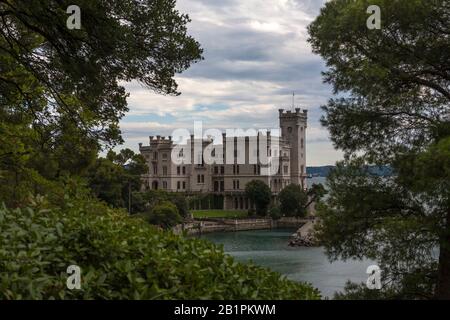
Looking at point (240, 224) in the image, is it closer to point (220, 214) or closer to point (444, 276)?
point (220, 214)

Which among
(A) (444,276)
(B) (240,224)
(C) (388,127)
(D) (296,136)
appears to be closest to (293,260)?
(B) (240,224)

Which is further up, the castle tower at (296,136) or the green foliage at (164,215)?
the castle tower at (296,136)

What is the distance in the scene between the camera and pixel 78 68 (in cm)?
695

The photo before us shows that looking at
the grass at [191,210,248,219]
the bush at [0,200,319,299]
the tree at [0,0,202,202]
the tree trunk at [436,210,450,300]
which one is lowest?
the grass at [191,210,248,219]

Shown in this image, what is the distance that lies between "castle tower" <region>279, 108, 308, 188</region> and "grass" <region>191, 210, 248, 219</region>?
9.56 metres

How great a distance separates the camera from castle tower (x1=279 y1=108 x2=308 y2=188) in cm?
7394

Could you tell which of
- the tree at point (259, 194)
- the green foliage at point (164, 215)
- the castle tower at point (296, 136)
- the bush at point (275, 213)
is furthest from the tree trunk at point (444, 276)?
the castle tower at point (296, 136)

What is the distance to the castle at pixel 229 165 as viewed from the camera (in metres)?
71.8

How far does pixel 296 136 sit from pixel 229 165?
9.36 meters

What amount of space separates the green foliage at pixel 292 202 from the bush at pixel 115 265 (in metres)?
63.4

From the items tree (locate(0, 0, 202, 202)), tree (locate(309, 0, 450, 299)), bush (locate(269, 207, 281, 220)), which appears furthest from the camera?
bush (locate(269, 207, 281, 220))

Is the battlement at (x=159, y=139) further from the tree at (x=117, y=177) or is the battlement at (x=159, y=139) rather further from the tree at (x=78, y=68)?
the tree at (x=78, y=68)

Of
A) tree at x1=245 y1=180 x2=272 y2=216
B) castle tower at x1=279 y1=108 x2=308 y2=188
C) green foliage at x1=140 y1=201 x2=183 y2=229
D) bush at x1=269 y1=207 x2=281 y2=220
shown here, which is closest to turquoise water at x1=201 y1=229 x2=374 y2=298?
green foliage at x1=140 y1=201 x2=183 y2=229

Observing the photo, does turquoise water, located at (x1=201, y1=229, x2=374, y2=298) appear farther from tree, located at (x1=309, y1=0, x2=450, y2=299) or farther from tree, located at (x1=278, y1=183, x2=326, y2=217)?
tree, located at (x1=278, y1=183, x2=326, y2=217)
